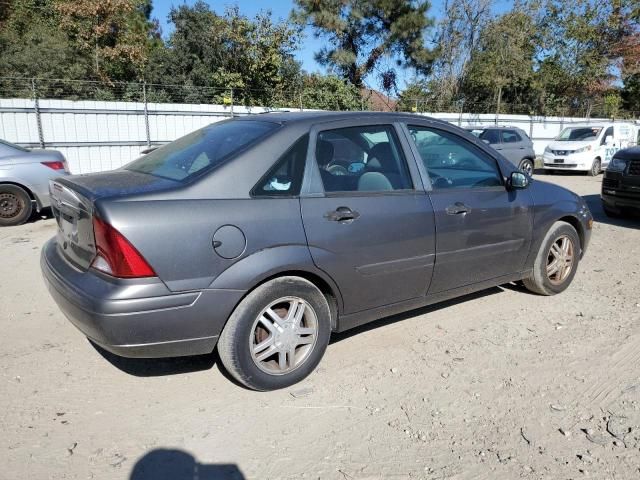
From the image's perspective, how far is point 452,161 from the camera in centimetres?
419

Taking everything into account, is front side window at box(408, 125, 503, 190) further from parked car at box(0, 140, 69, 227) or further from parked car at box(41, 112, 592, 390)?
parked car at box(0, 140, 69, 227)

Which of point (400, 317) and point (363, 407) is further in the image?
point (400, 317)

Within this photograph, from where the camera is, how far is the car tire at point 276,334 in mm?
3004

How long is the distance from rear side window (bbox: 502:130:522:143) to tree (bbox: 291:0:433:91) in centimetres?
1137

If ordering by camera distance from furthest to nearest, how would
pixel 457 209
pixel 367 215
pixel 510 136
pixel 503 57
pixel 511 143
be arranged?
pixel 503 57
pixel 510 136
pixel 511 143
pixel 457 209
pixel 367 215

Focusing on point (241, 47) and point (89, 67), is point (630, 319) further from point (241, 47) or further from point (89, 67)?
point (89, 67)

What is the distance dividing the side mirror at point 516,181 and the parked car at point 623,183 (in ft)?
15.8

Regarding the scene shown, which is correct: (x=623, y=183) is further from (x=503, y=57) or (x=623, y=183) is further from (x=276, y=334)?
(x=503, y=57)

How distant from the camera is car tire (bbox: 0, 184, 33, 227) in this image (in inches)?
319

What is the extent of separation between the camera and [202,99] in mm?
17609

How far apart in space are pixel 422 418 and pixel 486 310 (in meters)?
1.90

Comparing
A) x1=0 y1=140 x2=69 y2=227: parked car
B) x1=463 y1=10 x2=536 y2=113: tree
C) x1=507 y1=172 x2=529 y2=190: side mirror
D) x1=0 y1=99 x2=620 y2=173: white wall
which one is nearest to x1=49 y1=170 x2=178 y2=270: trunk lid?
x1=507 y1=172 x2=529 y2=190: side mirror

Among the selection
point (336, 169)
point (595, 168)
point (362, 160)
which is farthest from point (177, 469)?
point (595, 168)

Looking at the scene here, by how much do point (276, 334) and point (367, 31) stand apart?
25.8 m
